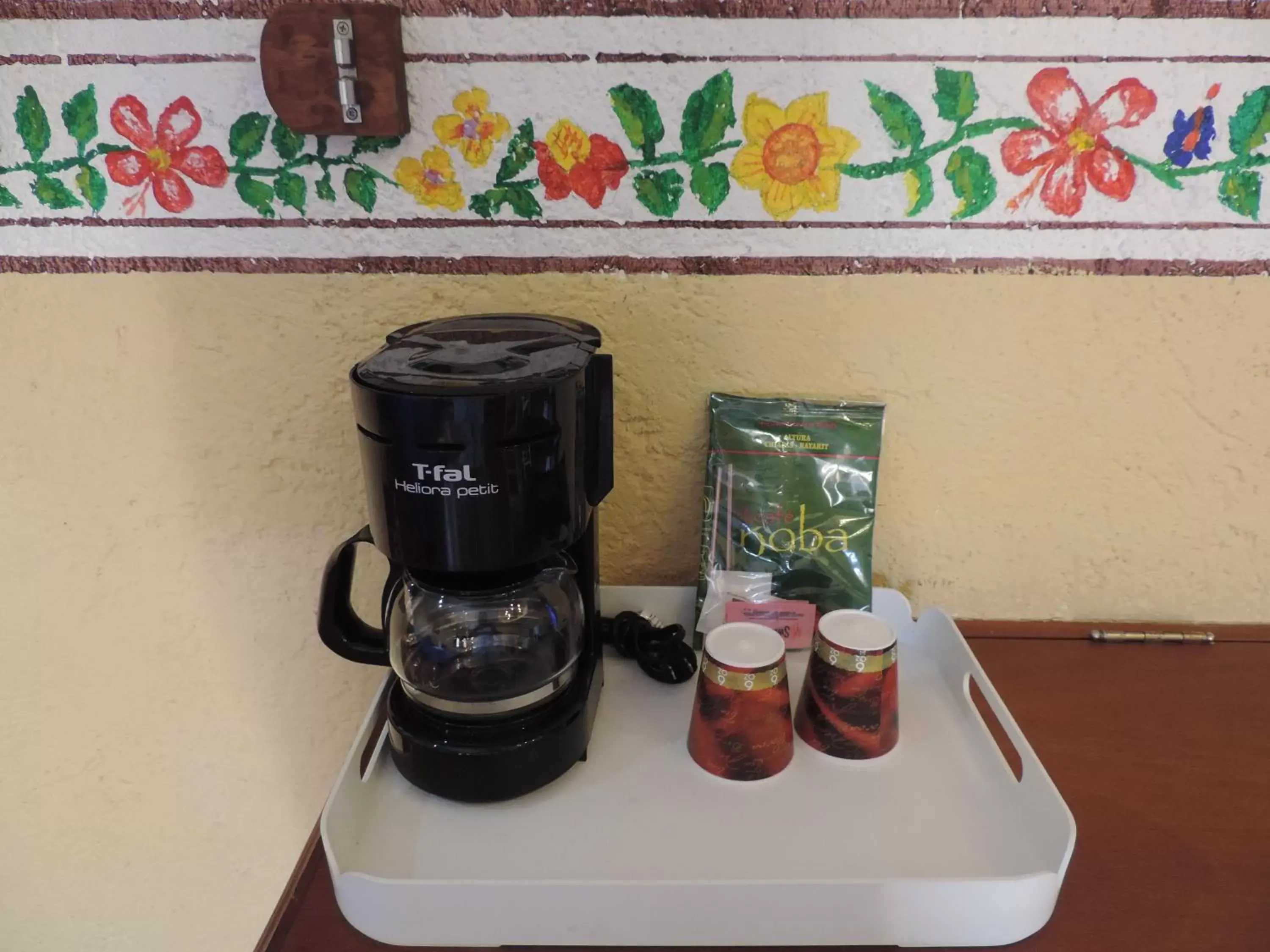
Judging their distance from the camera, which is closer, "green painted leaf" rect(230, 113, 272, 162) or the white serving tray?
the white serving tray

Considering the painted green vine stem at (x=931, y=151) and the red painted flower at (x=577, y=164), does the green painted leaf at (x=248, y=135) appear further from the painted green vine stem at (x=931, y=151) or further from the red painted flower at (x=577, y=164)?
the painted green vine stem at (x=931, y=151)

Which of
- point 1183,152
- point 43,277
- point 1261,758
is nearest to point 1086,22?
point 1183,152

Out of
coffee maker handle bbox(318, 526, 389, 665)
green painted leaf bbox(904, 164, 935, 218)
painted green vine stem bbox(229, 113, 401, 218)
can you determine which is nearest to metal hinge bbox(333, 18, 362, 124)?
painted green vine stem bbox(229, 113, 401, 218)

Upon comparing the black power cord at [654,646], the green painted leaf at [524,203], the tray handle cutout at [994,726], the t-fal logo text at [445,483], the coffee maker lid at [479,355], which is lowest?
the tray handle cutout at [994,726]

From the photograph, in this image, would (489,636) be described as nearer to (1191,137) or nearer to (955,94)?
(955,94)

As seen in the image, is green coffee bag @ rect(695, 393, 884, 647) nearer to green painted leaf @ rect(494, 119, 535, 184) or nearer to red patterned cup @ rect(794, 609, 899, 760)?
red patterned cup @ rect(794, 609, 899, 760)

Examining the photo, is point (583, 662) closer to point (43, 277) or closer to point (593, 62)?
point (593, 62)

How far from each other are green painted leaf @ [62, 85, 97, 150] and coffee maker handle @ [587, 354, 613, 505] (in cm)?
53

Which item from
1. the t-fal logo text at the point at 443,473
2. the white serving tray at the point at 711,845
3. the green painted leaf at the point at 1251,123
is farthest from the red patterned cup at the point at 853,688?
the green painted leaf at the point at 1251,123

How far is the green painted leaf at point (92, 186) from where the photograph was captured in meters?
0.76

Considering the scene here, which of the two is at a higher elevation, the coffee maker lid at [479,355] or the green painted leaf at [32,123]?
the green painted leaf at [32,123]

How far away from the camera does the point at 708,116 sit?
740 mm

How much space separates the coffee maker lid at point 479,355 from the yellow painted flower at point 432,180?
132mm

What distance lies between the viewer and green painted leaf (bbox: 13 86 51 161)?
29.4 inches
